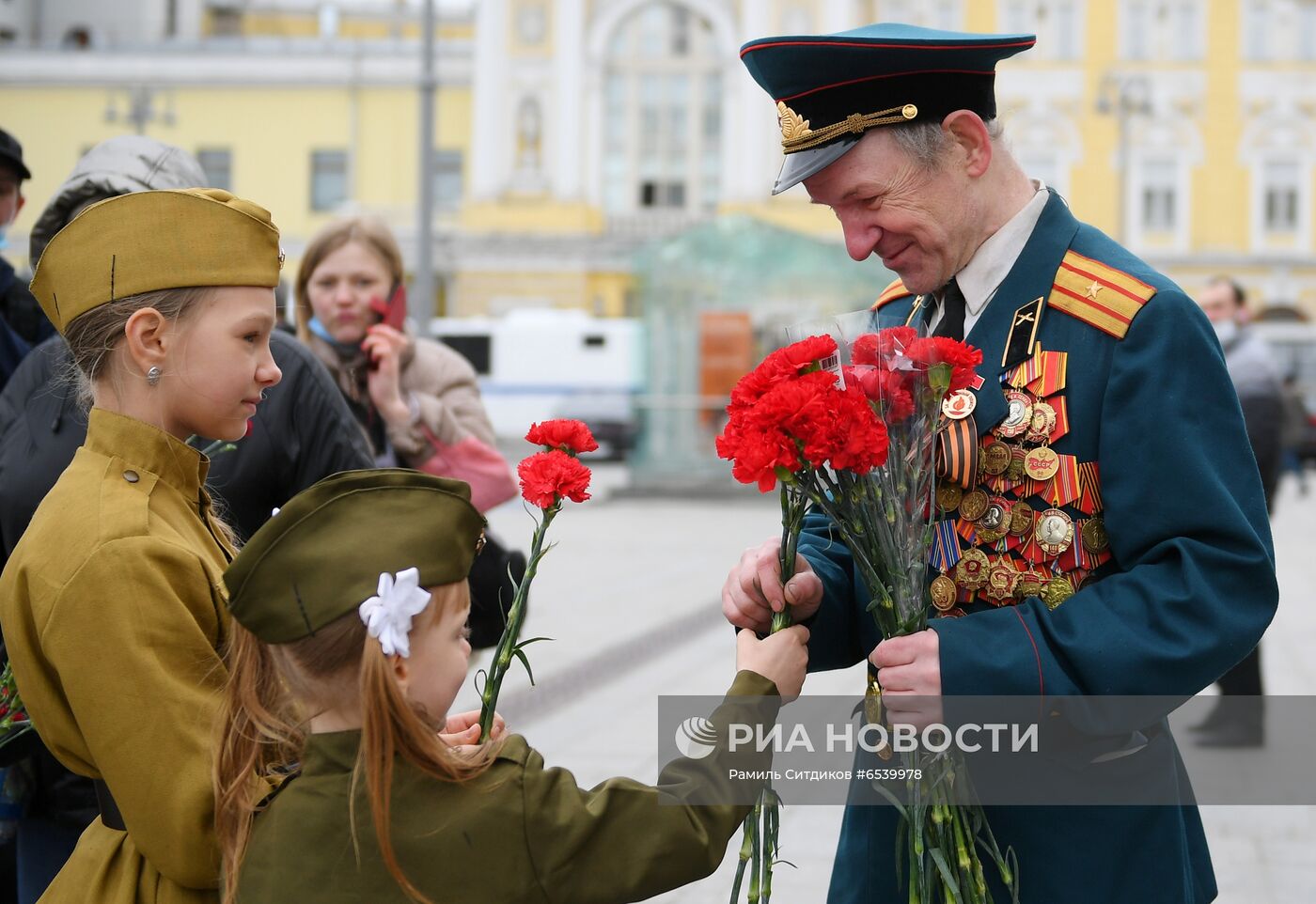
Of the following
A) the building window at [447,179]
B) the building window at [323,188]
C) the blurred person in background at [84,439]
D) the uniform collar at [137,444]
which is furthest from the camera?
the building window at [323,188]

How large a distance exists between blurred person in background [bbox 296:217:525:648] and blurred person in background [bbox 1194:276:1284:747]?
285 cm

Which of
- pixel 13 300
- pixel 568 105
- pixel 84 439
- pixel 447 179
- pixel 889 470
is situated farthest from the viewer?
pixel 447 179

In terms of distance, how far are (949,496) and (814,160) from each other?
0.48 m

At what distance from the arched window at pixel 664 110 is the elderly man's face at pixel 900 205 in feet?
118

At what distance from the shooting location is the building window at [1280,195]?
37.4 m

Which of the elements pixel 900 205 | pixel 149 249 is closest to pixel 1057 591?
pixel 900 205

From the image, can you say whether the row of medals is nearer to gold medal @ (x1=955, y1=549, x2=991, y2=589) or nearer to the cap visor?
gold medal @ (x1=955, y1=549, x2=991, y2=589)

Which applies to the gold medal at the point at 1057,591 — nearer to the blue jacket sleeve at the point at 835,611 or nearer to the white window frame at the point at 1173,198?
the blue jacket sleeve at the point at 835,611

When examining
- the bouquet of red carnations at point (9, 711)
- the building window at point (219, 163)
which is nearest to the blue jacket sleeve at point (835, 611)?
the bouquet of red carnations at point (9, 711)

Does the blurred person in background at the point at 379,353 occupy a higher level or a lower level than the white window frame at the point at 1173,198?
lower

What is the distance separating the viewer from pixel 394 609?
1771mm

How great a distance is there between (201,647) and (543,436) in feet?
1.66

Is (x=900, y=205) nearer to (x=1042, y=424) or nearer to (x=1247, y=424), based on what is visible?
(x=1042, y=424)

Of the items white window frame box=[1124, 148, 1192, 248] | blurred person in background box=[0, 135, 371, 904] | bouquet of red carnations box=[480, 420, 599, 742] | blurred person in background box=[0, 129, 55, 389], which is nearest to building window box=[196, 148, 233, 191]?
white window frame box=[1124, 148, 1192, 248]
